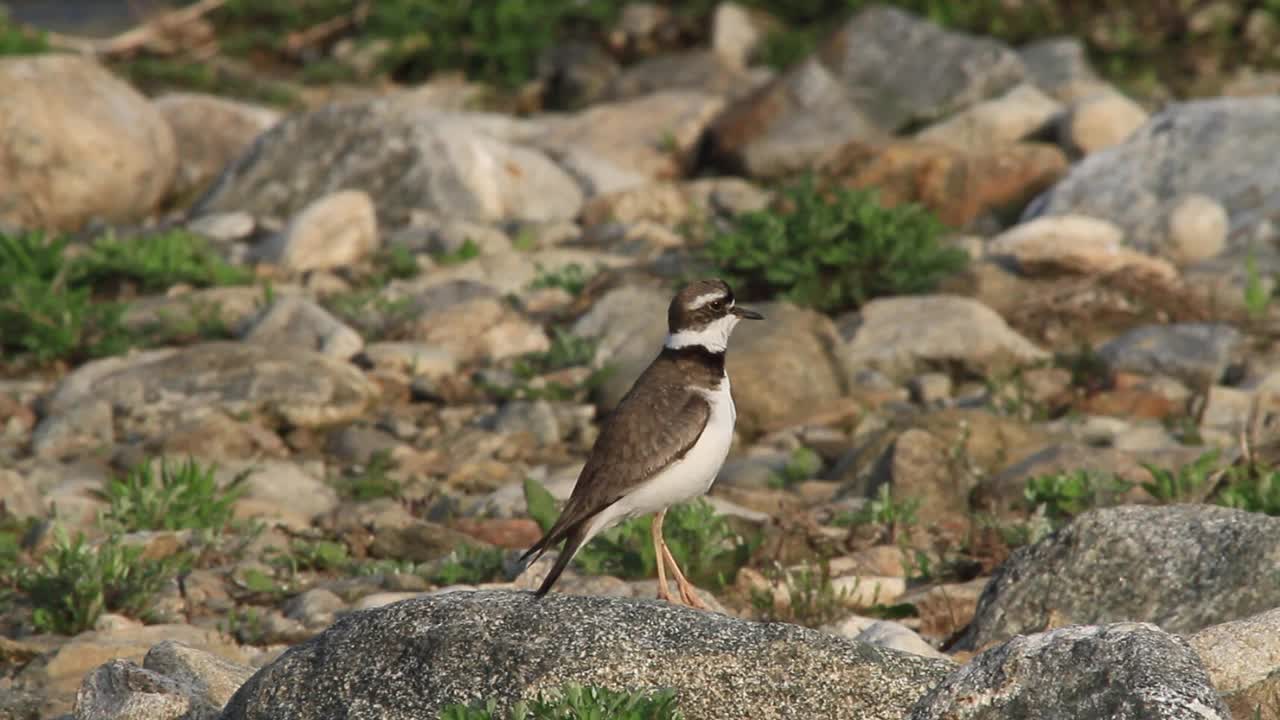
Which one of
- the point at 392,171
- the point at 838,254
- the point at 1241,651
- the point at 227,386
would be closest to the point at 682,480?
the point at 1241,651

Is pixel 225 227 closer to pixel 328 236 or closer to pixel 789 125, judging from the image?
pixel 328 236

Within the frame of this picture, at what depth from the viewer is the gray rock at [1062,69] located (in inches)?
719

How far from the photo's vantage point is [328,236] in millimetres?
14570

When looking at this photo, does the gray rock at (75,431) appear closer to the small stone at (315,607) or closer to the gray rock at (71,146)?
the small stone at (315,607)

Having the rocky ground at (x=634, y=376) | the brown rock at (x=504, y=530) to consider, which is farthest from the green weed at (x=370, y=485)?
the brown rock at (x=504, y=530)

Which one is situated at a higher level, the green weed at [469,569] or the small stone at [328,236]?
the green weed at [469,569]

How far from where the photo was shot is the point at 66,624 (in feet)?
26.4

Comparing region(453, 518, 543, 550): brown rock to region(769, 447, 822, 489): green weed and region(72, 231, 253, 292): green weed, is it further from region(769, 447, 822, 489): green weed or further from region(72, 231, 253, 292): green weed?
region(72, 231, 253, 292): green weed

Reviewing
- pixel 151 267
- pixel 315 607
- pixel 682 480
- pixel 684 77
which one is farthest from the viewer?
pixel 684 77

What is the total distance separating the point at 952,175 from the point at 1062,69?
12.8 feet

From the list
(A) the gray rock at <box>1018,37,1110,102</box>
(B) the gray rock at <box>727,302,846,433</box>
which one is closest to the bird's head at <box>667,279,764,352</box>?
(B) the gray rock at <box>727,302,846,433</box>

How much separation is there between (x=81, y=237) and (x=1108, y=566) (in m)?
10.9

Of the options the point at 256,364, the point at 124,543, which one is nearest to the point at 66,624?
the point at 124,543

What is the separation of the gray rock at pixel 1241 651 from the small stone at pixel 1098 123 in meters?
10.8
